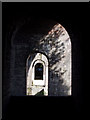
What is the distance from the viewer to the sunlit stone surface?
7637 millimetres

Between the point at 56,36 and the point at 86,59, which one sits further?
the point at 56,36

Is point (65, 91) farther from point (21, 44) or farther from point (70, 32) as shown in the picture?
point (70, 32)

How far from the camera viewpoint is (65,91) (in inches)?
298

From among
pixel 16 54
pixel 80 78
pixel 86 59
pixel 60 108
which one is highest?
pixel 16 54

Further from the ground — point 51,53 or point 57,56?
point 51,53

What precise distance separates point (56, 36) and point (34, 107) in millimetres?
4211

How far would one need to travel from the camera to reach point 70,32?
447 cm

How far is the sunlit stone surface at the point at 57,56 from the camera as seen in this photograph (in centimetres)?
764

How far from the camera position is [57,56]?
25.2 ft

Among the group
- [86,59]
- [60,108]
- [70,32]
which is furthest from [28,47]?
[86,59]
